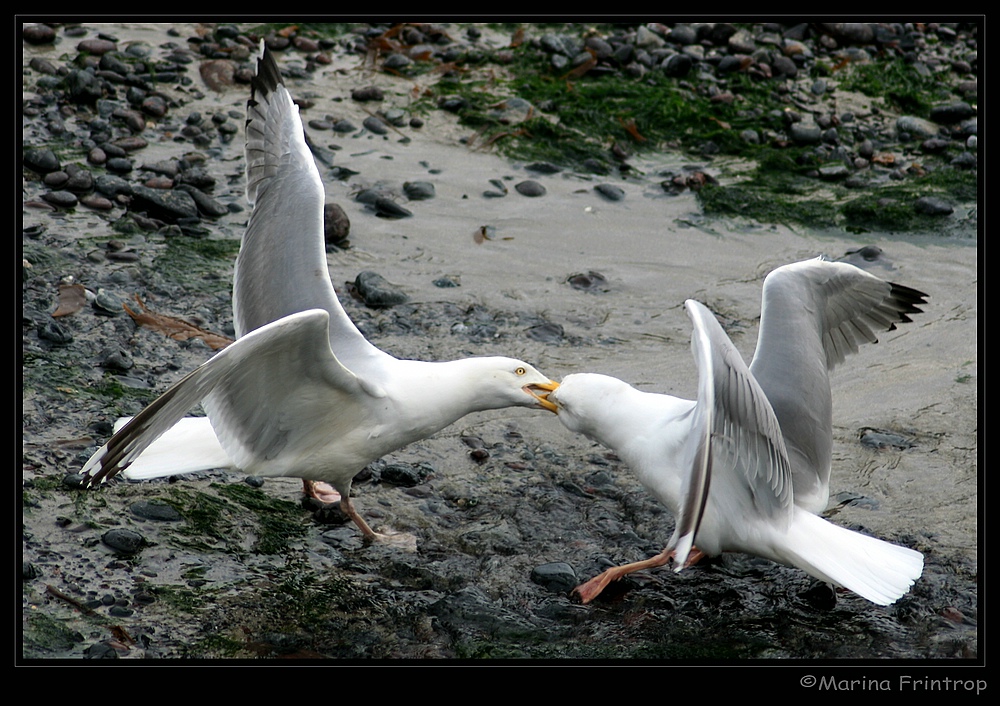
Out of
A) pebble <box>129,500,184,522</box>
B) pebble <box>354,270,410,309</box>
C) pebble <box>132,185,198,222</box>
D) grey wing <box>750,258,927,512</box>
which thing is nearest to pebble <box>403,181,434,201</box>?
pebble <box>354,270,410,309</box>

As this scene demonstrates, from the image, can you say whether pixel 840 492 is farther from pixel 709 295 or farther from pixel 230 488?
pixel 230 488

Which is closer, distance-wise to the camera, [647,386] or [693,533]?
[693,533]

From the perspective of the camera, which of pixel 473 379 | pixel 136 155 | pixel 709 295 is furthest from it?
pixel 136 155

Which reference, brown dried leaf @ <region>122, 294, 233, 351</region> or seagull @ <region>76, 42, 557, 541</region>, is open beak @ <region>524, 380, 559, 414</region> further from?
brown dried leaf @ <region>122, 294, 233, 351</region>

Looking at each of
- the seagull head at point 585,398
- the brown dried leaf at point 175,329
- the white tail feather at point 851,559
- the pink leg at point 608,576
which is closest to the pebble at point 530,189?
the brown dried leaf at point 175,329

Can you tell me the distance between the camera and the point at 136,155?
7668 mm

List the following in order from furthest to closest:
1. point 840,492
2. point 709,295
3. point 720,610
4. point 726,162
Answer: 1. point 726,162
2. point 709,295
3. point 840,492
4. point 720,610

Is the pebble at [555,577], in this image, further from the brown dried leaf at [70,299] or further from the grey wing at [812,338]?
the brown dried leaf at [70,299]

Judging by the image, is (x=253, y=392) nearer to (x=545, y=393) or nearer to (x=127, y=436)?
(x=127, y=436)

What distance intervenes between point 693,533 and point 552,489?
1.63 m

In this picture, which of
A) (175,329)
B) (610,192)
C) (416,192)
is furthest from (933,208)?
(175,329)

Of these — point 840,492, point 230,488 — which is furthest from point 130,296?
point 840,492

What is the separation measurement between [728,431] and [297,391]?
1791 millimetres
